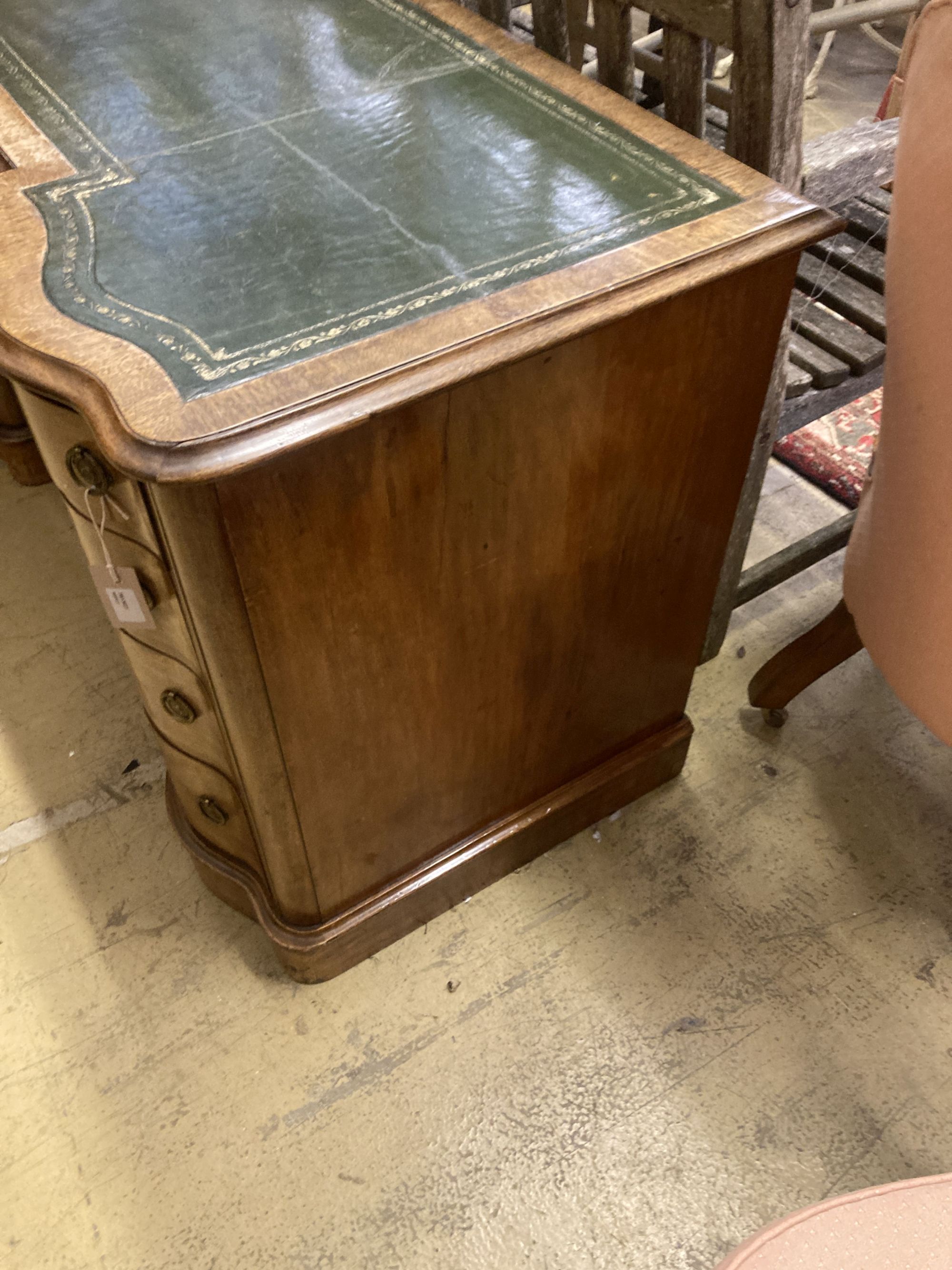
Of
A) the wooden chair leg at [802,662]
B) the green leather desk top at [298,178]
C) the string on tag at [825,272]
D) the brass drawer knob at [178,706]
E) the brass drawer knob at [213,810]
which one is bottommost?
the wooden chair leg at [802,662]

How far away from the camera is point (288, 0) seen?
139 centimetres

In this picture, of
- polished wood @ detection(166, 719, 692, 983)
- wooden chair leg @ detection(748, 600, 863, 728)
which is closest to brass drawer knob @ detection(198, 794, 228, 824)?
polished wood @ detection(166, 719, 692, 983)

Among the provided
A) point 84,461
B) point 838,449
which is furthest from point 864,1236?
point 838,449

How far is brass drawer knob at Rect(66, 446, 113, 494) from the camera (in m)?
0.86

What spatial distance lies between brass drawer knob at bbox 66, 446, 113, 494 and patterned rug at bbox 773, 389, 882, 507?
1508mm

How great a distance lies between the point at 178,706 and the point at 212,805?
0.63ft

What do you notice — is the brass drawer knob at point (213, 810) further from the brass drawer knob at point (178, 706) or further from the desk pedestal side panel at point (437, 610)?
the brass drawer knob at point (178, 706)

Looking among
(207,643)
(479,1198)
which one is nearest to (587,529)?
(207,643)

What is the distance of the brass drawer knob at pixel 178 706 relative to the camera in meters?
1.09

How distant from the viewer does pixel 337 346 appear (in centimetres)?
82

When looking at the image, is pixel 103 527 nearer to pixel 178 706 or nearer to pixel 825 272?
pixel 178 706

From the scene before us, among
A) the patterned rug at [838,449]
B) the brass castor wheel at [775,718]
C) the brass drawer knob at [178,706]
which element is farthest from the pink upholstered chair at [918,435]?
the brass drawer knob at [178,706]

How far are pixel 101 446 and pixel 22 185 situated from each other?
45 cm

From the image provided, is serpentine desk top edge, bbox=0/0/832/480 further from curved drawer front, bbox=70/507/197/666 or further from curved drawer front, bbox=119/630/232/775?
curved drawer front, bbox=119/630/232/775
